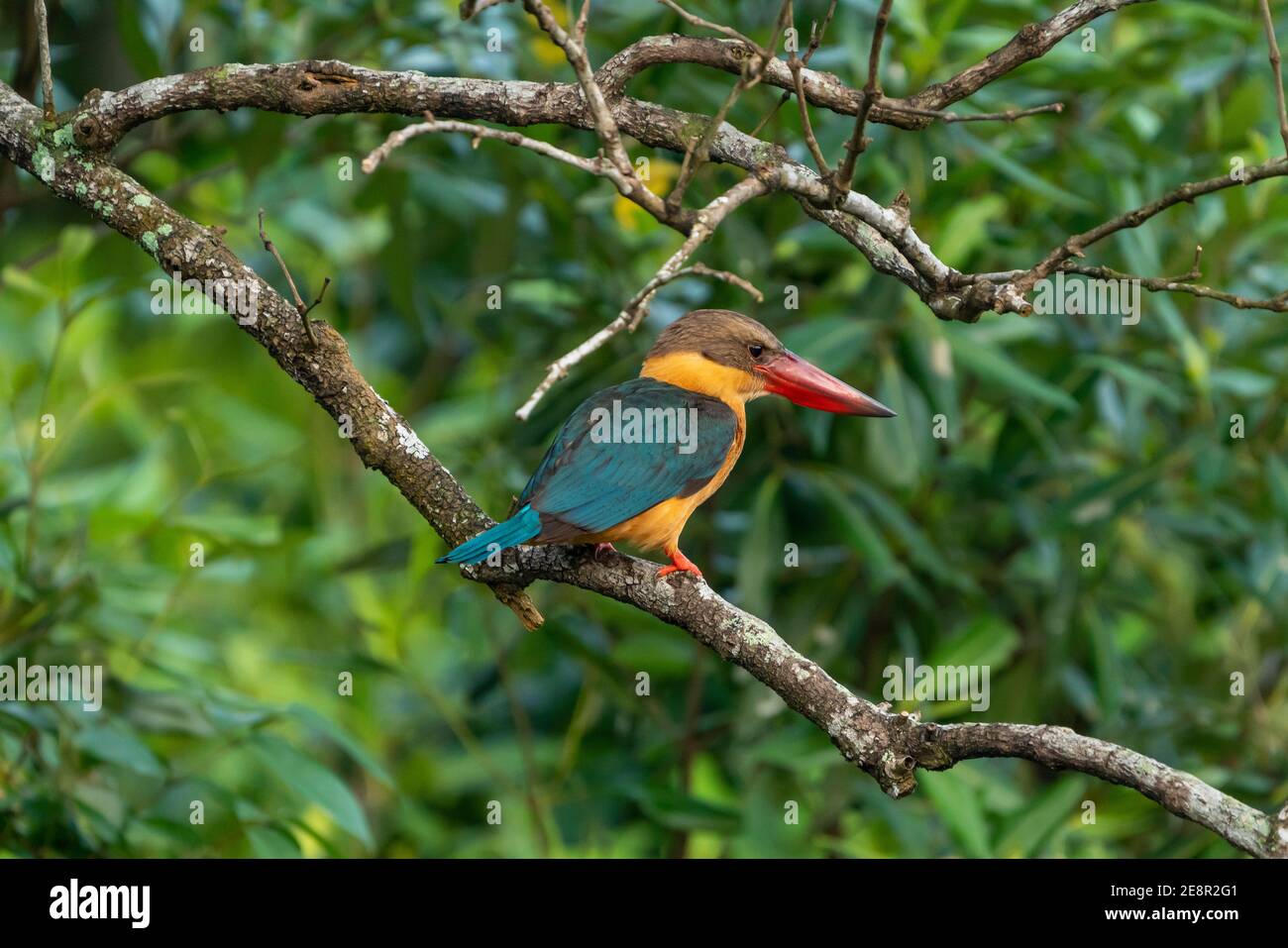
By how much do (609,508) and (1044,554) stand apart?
2.03 meters

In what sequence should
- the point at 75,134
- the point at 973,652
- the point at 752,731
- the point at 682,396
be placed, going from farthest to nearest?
1. the point at 752,731
2. the point at 973,652
3. the point at 682,396
4. the point at 75,134

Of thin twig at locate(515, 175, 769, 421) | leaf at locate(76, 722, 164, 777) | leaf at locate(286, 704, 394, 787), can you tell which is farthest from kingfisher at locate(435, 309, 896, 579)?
leaf at locate(76, 722, 164, 777)

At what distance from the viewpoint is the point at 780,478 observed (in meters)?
3.97

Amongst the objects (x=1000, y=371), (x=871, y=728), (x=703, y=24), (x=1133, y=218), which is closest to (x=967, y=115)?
(x=1133, y=218)

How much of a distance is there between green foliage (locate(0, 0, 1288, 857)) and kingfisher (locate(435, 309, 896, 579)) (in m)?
A: 0.69

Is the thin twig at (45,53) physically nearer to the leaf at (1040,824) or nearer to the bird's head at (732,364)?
the bird's head at (732,364)

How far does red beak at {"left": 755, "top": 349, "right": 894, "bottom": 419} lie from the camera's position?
2.96 m

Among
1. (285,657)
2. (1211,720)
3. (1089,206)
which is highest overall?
(1089,206)

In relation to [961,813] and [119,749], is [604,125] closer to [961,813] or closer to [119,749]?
[119,749]

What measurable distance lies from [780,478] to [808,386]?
99 centimetres

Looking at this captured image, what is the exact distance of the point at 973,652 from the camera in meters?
3.74

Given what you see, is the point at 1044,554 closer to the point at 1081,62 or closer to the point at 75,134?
the point at 1081,62

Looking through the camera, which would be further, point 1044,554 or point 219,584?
point 219,584

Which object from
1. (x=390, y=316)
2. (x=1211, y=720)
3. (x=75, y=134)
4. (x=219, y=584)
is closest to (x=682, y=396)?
(x=75, y=134)
